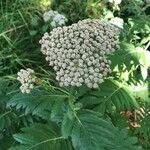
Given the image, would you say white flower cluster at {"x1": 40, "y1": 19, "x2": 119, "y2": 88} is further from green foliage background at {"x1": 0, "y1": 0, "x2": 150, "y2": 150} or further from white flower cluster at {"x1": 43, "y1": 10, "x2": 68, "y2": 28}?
white flower cluster at {"x1": 43, "y1": 10, "x2": 68, "y2": 28}

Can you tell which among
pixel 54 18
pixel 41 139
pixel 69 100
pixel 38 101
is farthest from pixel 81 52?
pixel 54 18

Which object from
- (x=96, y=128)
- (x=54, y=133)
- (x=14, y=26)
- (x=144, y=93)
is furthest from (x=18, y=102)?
(x=14, y=26)

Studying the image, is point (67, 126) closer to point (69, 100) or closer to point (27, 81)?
point (69, 100)

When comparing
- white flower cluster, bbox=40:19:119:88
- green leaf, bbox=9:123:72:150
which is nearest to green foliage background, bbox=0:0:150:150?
green leaf, bbox=9:123:72:150

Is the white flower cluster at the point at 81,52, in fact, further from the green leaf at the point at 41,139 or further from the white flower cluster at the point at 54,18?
the white flower cluster at the point at 54,18

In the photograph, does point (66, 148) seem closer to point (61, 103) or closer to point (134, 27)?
point (61, 103)

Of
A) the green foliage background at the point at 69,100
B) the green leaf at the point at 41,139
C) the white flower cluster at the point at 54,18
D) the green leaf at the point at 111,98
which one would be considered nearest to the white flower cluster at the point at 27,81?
the green foliage background at the point at 69,100

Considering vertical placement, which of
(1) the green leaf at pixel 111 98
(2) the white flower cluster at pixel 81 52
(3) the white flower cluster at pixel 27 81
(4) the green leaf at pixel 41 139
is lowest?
(4) the green leaf at pixel 41 139

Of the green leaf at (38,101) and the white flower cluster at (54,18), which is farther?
the white flower cluster at (54,18)
